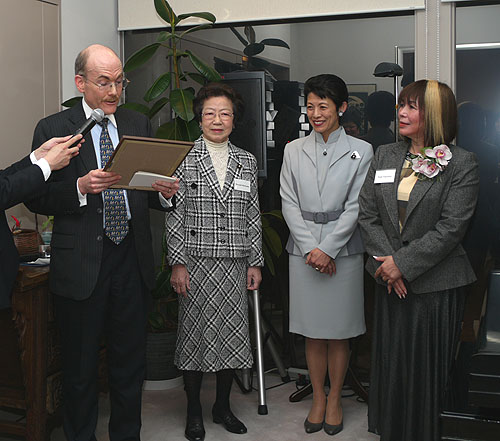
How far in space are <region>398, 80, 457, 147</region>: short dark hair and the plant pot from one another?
1.96 m

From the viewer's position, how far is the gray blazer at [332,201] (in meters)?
3.19

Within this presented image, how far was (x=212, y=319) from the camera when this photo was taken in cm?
315

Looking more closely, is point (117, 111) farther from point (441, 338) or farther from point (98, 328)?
point (441, 338)

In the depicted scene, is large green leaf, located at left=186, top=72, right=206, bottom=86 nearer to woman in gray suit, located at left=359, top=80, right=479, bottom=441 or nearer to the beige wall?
the beige wall

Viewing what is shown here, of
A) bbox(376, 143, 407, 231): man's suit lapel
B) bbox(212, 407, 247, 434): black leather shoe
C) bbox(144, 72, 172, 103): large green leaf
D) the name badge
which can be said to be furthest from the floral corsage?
bbox(144, 72, 172, 103): large green leaf

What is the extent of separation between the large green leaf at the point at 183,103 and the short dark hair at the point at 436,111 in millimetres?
1295

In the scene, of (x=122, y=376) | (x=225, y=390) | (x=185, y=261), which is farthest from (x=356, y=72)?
(x=122, y=376)

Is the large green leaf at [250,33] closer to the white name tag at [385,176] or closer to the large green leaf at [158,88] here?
the large green leaf at [158,88]

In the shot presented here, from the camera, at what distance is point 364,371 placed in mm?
3959

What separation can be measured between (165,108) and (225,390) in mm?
1971

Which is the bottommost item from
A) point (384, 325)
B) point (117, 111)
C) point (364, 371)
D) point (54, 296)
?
point (364, 371)

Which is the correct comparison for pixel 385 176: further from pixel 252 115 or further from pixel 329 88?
pixel 252 115

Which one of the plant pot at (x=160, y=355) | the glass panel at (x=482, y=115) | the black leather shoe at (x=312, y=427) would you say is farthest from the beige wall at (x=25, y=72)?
the glass panel at (x=482, y=115)

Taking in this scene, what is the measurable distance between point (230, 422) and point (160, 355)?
816mm
